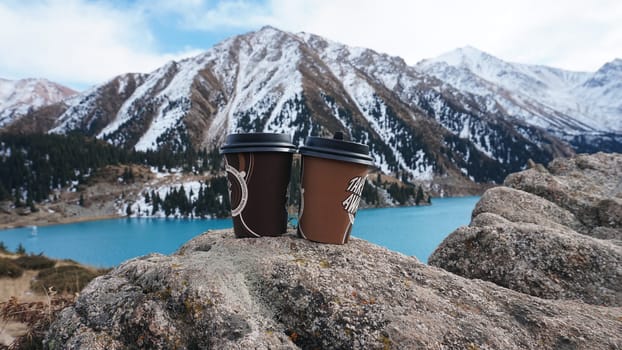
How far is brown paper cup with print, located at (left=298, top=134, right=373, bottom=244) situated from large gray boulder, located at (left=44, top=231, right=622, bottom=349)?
0.34 m

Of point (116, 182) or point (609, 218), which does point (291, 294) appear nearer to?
point (609, 218)

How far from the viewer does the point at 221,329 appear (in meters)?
2.30

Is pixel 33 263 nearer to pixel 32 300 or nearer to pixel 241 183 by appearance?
pixel 32 300

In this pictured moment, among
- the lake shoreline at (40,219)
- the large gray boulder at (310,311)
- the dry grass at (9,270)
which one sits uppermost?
the large gray boulder at (310,311)

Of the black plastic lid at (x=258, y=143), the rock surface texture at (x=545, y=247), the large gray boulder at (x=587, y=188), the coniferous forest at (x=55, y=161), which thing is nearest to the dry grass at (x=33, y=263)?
the black plastic lid at (x=258, y=143)

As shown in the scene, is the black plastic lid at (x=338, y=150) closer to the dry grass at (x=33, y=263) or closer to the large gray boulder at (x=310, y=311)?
the large gray boulder at (x=310, y=311)


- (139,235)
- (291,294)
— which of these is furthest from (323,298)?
(139,235)

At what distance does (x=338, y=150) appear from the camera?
3.13 m

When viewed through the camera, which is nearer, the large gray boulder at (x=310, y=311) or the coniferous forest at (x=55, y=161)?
the large gray boulder at (x=310, y=311)

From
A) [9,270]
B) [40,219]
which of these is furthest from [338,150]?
[40,219]

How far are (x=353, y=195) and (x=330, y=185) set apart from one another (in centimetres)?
29

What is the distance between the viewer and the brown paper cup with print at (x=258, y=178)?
326cm

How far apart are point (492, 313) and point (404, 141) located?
628 feet

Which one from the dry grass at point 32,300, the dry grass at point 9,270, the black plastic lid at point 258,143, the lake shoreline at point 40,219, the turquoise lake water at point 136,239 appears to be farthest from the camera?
the lake shoreline at point 40,219
